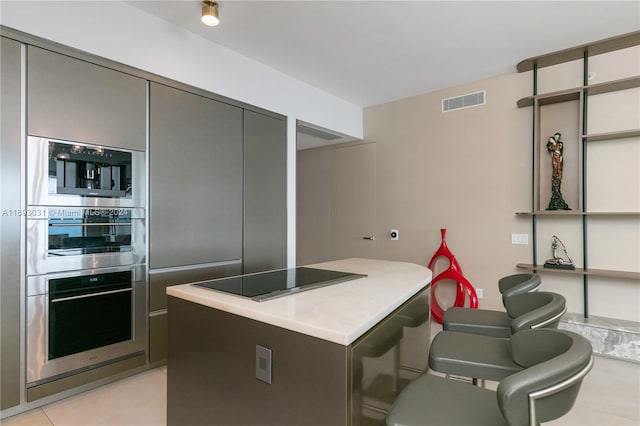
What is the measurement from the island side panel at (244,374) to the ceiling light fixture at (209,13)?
2.02 metres

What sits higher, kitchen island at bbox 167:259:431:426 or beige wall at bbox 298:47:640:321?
beige wall at bbox 298:47:640:321

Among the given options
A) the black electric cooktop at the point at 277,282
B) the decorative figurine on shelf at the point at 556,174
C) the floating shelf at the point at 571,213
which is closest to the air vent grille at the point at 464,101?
the decorative figurine on shelf at the point at 556,174

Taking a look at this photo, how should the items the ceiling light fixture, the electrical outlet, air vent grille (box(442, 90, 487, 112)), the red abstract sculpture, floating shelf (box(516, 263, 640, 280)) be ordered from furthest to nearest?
air vent grille (box(442, 90, 487, 112))
the red abstract sculpture
the electrical outlet
floating shelf (box(516, 263, 640, 280))
the ceiling light fixture

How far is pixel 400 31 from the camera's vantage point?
3.02 meters

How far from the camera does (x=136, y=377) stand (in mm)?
2660

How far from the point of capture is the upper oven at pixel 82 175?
85.4 inches

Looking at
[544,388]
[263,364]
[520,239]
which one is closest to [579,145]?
[520,239]

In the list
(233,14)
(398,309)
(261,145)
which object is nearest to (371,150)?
(261,145)

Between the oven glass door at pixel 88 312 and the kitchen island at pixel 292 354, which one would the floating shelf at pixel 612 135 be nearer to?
the kitchen island at pixel 292 354

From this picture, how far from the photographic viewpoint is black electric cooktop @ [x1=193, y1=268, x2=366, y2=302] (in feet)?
5.09

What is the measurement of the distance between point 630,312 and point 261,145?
3.94 metres

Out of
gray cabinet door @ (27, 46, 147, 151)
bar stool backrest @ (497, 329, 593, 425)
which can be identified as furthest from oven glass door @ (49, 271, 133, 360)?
bar stool backrest @ (497, 329, 593, 425)

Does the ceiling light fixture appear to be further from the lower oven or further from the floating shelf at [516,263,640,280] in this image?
the floating shelf at [516,263,640,280]

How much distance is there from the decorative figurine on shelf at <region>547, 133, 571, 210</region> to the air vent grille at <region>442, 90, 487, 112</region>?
3.03 ft
